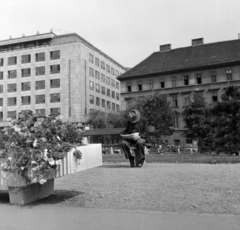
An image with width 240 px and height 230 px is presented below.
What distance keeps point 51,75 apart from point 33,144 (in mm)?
73047

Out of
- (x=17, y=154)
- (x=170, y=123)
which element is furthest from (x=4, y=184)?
(x=170, y=123)

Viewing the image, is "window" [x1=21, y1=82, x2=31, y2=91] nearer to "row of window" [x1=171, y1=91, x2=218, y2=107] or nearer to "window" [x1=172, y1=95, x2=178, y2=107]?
"row of window" [x1=171, y1=91, x2=218, y2=107]

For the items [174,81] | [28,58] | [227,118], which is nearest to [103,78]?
[28,58]

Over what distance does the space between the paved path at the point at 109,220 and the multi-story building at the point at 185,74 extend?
5936cm

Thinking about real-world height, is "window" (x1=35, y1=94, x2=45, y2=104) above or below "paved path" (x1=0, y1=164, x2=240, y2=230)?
above

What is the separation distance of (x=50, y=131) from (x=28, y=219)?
4.71 feet

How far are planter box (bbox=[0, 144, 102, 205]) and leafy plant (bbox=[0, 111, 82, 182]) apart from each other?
0.23 m

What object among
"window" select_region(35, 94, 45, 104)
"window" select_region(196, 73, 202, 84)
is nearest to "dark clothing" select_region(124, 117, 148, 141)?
"window" select_region(196, 73, 202, 84)

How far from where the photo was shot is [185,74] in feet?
227

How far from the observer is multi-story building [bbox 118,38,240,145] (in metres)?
65.8

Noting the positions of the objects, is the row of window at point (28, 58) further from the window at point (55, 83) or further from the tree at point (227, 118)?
the tree at point (227, 118)

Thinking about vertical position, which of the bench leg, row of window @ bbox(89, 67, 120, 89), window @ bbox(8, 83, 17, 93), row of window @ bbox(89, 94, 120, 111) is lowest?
the bench leg

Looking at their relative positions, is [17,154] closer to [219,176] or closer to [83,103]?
[219,176]

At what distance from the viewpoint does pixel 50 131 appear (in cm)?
589
